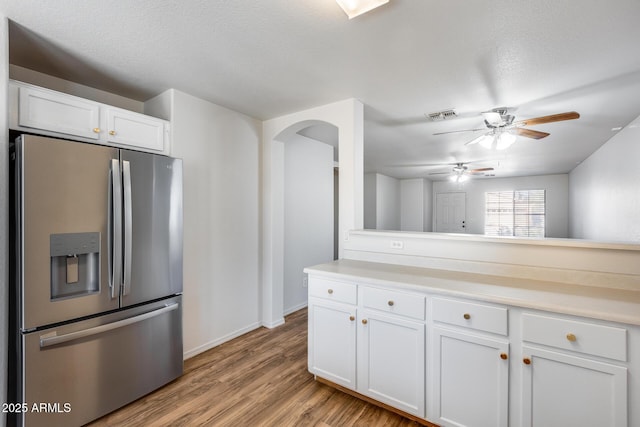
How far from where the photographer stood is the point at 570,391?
138 cm

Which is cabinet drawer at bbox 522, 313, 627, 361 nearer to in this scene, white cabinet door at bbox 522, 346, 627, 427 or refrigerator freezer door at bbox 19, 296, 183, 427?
white cabinet door at bbox 522, 346, 627, 427

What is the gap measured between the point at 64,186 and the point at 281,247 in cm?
217

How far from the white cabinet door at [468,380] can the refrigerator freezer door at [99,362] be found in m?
1.99

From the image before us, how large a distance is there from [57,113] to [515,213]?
996 cm

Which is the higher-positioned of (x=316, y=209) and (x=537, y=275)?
(x=316, y=209)

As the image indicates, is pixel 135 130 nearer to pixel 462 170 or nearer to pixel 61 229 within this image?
pixel 61 229

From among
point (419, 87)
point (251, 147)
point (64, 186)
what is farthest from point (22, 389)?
point (419, 87)

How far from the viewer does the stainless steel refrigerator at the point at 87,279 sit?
1645 mm

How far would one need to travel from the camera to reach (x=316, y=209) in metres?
4.33

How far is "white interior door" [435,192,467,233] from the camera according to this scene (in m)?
9.05

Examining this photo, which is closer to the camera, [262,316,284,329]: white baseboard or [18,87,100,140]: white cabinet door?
[18,87,100,140]: white cabinet door

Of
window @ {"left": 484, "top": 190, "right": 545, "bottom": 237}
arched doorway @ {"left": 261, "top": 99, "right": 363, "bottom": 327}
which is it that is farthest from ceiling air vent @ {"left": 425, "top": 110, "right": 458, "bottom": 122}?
window @ {"left": 484, "top": 190, "right": 545, "bottom": 237}

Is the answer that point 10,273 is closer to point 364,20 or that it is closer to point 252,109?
point 252,109

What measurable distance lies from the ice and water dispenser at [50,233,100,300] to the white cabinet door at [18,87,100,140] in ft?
2.45
